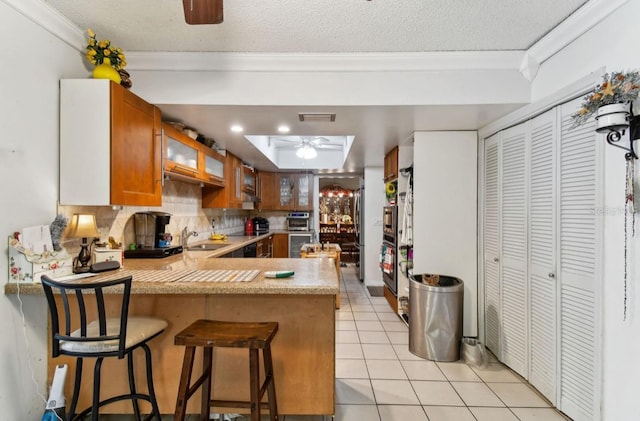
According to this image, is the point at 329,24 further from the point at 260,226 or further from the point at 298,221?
the point at 298,221

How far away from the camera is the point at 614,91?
4.87ft

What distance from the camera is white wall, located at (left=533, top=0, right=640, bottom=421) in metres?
1.51

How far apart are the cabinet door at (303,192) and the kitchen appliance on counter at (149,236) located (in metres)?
3.61

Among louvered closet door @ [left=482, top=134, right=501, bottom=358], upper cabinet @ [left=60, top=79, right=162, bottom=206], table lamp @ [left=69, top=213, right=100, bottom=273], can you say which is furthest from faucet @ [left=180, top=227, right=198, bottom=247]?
louvered closet door @ [left=482, top=134, right=501, bottom=358]

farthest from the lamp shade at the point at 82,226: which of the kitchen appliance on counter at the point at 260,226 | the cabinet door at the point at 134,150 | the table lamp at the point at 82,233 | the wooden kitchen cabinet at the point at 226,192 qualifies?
the kitchen appliance on counter at the point at 260,226

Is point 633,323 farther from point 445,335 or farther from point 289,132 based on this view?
point 289,132

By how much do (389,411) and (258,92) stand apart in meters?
2.46

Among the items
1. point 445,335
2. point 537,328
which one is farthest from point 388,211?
point 537,328

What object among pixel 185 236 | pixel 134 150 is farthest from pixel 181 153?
pixel 185 236

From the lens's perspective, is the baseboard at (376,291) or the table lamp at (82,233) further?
the baseboard at (376,291)

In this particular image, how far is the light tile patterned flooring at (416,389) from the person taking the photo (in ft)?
6.66

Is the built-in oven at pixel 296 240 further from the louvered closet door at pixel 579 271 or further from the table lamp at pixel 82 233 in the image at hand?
the louvered closet door at pixel 579 271

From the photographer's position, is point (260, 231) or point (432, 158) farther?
point (260, 231)

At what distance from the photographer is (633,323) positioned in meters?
1.52
